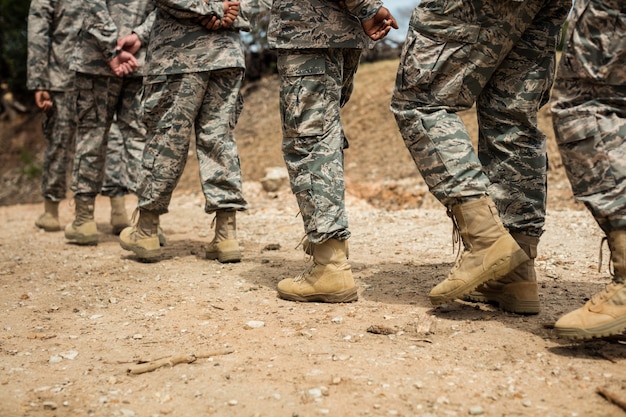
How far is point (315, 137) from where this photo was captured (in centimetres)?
366

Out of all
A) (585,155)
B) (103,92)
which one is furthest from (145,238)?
(585,155)

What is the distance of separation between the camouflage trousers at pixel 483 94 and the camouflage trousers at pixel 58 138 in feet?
14.2

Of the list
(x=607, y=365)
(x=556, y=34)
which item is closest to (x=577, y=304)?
(x=607, y=365)

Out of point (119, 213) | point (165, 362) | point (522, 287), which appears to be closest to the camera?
point (165, 362)

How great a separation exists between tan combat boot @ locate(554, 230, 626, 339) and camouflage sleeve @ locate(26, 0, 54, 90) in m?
5.44

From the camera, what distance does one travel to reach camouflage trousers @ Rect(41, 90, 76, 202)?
6.83 meters

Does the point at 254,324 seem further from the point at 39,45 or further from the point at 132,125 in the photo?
the point at 39,45

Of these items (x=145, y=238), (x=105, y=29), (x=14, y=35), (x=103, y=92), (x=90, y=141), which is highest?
(x=105, y=29)

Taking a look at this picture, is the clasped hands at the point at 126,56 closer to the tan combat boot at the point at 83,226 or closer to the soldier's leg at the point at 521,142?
the tan combat boot at the point at 83,226

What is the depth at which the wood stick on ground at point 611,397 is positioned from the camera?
2.41 m

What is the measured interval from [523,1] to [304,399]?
1.78 m

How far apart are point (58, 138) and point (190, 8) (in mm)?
2781

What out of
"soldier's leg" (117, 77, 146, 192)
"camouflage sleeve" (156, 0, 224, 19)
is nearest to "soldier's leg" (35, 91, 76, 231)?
"soldier's leg" (117, 77, 146, 192)

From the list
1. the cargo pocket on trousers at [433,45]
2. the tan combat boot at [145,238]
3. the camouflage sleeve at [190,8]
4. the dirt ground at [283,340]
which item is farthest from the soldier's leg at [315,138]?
the tan combat boot at [145,238]
